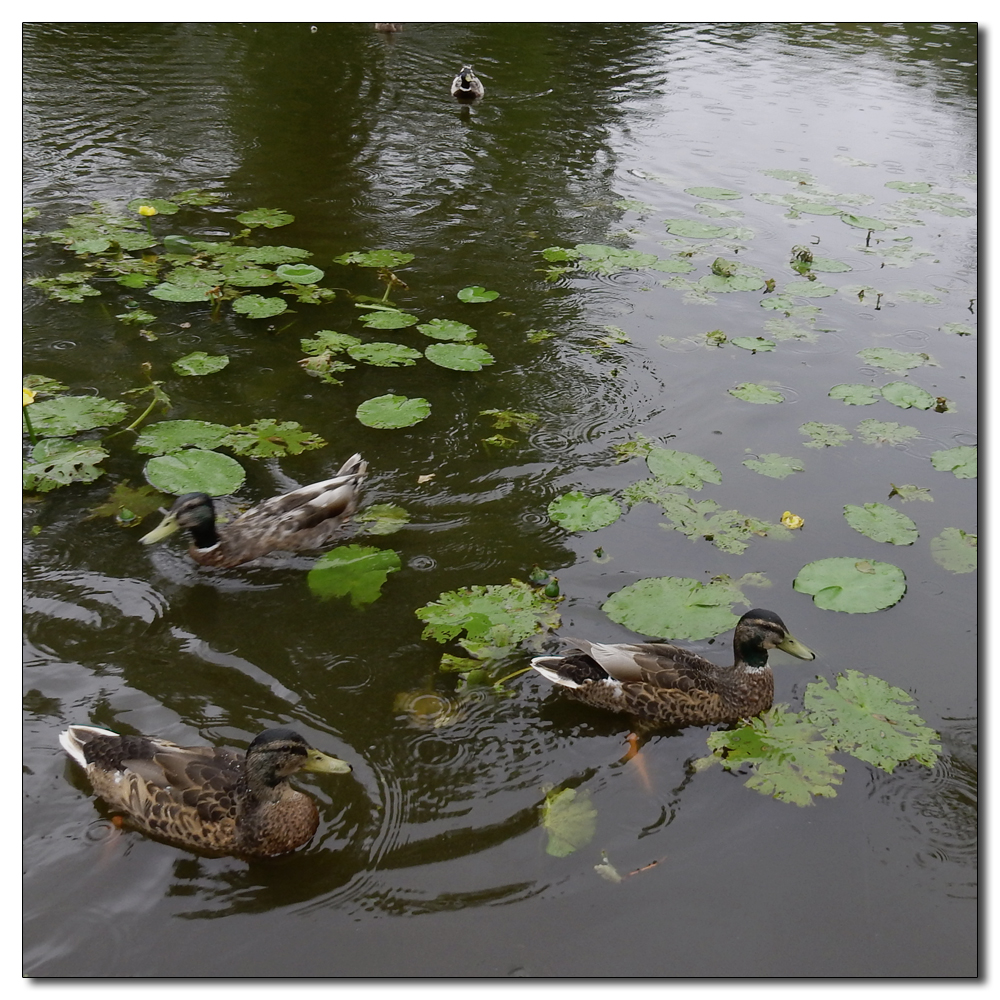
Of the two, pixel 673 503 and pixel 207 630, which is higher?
pixel 673 503

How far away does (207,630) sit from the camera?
5.50 meters

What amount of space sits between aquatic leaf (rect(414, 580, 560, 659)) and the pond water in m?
0.15

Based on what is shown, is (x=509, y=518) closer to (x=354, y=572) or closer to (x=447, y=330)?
(x=354, y=572)

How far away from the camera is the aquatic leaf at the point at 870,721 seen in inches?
192

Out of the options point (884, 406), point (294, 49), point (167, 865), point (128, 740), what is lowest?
point (167, 865)

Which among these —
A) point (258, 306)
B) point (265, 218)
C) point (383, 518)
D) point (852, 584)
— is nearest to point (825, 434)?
point (852, 584)

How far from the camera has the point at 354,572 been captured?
592 cm

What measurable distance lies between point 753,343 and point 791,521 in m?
2.95

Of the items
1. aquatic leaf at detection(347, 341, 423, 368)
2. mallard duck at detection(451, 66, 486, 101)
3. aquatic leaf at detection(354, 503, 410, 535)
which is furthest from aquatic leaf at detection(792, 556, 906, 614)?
mallard duck at detection(451, 66, 486, 101)

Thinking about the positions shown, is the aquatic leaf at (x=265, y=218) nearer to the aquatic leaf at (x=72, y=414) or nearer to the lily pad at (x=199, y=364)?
the lily pad at (x=199, y=364)

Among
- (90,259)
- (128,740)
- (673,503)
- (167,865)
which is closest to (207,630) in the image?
(128,740)

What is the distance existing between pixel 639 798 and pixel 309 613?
2338 mm

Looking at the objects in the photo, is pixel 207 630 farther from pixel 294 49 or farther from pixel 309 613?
pixel 294 49

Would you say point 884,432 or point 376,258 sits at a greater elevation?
point 376,258
